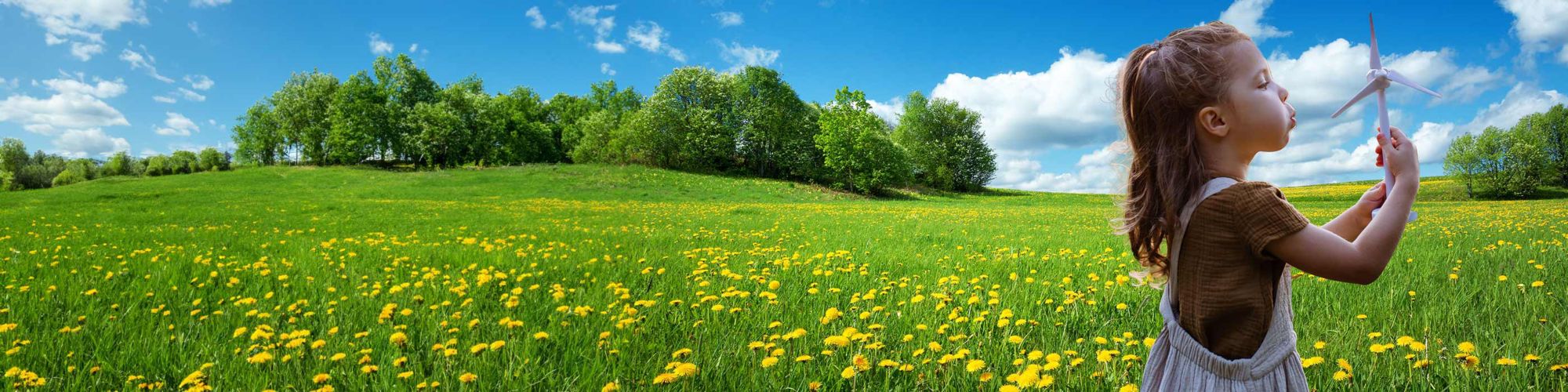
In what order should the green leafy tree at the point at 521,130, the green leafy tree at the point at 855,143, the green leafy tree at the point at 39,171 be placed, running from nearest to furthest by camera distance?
1. the green leafy tree at the point at 855,143
2. the green leafy tree at the point at 39,171
3. the green leafy tree at the point at 521,130

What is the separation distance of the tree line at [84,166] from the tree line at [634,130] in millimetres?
5150

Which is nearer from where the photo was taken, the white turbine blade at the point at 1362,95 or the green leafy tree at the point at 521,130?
the white turbine blade at the point at 1362,95

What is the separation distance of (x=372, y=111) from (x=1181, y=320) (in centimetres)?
5417

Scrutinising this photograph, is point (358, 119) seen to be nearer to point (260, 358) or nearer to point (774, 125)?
point (774, 125)

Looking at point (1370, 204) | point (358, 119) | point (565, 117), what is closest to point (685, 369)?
point (1370, 204)

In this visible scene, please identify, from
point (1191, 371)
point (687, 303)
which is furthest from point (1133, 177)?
point (687, 303)

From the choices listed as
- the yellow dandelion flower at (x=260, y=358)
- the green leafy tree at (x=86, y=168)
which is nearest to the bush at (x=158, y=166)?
the green leafy tree at (x=86, y=168)

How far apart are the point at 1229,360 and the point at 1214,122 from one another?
0.59m

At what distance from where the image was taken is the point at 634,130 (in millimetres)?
42375

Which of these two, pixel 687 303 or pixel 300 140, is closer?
pixel 687 303

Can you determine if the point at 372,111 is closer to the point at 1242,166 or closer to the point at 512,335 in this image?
the point at 512,335

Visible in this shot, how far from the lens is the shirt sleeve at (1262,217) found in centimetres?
149

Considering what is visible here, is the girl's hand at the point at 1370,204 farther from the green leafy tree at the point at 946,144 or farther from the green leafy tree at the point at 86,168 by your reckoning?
the green leafy tree at the point at 86,168

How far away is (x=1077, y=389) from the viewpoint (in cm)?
266
